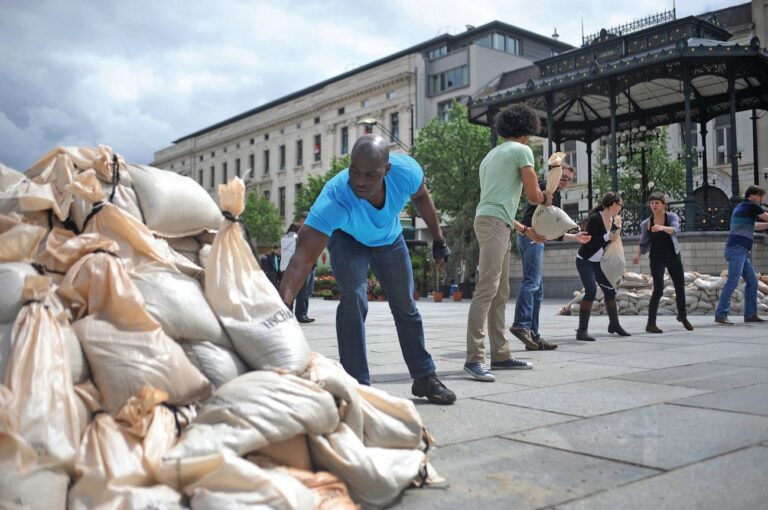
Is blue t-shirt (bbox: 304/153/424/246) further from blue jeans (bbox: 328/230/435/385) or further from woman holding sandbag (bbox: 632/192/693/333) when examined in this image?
woman holding sandbag (bbox: 632/192/693/333)

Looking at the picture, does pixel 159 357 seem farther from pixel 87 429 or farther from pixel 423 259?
pixel 423 259

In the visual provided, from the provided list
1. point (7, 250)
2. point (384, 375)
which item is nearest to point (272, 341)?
point (7, 250)

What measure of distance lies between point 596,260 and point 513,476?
20.3ft

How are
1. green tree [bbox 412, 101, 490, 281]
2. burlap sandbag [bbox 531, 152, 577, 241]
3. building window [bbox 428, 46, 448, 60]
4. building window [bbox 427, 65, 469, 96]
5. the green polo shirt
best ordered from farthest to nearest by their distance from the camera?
1. building window [bbox 428, 46, 448, 60]
2. building window [bbox 427, 65, 469, 96]
3. green tree [bbox 412, 101, 490, 281]
4. burlap sandbag [bbox 531, 152, 577, 241]
5. the green polo shirt

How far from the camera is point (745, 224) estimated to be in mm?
9750

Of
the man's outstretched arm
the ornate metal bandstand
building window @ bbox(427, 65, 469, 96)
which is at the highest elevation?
building window @ bbox(427, 65, 469, 96)

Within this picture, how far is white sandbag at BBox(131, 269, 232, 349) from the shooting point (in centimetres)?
261

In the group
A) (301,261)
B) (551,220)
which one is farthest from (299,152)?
(301,261)

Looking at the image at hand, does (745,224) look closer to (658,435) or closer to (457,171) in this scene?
(658,435)

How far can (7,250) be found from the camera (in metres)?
2.54

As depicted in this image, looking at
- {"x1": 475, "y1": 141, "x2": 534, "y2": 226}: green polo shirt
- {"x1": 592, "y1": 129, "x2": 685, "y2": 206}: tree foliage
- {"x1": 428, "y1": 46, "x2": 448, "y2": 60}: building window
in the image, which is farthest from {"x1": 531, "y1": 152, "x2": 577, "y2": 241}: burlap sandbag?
{"x1": 428, "y1": 46, "x2": 448, "y2": 60}: building window

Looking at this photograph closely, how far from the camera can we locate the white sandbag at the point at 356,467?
235 centimetres

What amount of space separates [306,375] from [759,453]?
1925 millimetres

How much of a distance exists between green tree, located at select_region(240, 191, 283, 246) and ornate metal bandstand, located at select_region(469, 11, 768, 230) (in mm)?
31427
